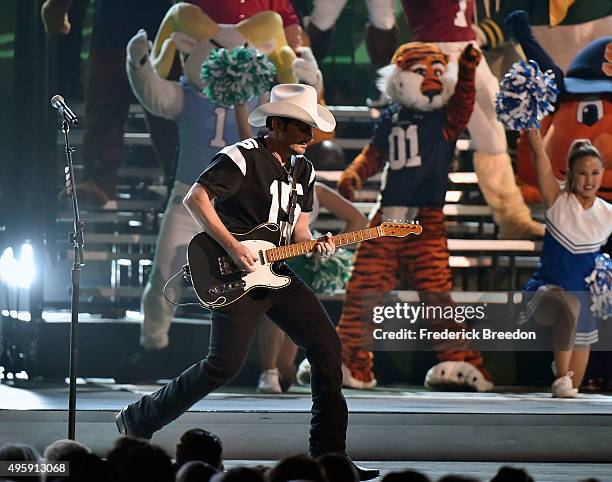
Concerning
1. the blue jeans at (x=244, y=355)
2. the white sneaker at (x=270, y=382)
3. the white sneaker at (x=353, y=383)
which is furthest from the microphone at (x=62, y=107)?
the white sneaker at (x=353, y=383)

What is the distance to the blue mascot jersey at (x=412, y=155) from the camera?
6.76 metres

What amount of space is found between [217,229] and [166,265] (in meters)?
2.40

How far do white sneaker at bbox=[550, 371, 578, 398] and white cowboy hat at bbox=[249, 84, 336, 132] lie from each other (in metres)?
2.51


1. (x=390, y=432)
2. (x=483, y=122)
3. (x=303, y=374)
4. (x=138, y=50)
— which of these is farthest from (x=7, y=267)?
(x=483, y=122)

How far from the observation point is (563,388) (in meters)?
6.53

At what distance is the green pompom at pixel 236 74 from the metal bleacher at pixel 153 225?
1.71 feet

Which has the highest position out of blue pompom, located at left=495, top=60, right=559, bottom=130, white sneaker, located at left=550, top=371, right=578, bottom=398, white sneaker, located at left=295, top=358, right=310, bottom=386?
blue pompom, located at left=495, top=60, right=559, bottom=130

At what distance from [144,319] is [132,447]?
12.8 ft

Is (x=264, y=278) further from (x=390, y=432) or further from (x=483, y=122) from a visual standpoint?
(x=483, y=122)

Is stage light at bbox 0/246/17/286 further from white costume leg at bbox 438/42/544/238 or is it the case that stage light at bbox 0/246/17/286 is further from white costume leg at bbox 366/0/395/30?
white costume leg at bbox 438/42/544/238

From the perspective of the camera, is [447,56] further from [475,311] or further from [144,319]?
[144,319]

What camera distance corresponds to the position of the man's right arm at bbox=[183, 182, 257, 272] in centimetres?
438

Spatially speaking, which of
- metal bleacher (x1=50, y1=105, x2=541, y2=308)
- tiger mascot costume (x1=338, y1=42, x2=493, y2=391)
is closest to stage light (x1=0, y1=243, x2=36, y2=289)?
metal bleacher (x1=50, y1=105, x2=541, y2=308)

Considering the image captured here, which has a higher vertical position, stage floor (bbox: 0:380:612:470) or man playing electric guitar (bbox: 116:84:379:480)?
man playing electric guitar (bbox: 116:84:379:480)
